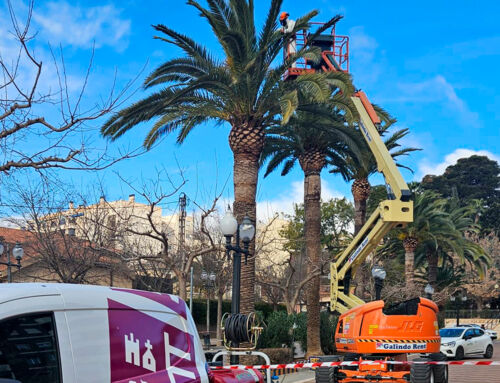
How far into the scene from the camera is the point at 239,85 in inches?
727

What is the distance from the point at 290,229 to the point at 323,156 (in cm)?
3002

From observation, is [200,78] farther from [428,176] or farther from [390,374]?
[428,176]

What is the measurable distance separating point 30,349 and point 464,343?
86.5ft

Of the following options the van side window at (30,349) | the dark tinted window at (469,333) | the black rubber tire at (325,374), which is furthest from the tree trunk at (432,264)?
the van side window at (30,349)

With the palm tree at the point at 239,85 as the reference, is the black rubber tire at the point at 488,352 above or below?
below

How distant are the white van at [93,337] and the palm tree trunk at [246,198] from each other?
1375 centimetres

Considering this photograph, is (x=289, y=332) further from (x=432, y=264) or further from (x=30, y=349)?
(x=432, y=264)

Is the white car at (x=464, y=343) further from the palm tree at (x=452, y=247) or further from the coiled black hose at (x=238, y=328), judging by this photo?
the coiled black hose at (x=238, y=328)

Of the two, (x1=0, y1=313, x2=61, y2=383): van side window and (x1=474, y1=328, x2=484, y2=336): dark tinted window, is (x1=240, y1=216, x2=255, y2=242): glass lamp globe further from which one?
(x1=474, y1=328, x2=484, y2=336): dark tinted window

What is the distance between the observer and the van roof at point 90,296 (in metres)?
3.59

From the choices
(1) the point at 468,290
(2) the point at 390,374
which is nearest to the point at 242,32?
(2) the point at 390,374

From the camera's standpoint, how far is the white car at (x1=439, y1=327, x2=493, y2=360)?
26.9 m

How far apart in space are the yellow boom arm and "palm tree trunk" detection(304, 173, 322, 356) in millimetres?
2404

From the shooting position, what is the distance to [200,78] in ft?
59.0
